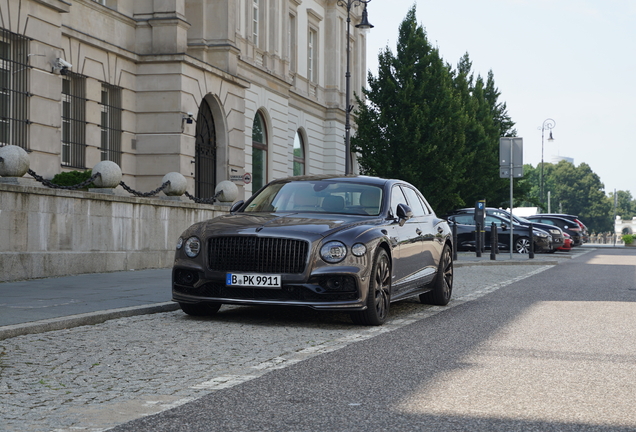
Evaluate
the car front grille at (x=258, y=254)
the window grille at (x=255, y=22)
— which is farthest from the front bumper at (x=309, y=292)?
the window grille at (x=255, y=22)

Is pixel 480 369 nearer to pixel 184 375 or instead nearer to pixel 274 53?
pixel 184 375

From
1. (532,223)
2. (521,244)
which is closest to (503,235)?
(521,244)

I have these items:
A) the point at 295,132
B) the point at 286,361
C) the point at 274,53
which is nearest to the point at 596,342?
the point at 286,361

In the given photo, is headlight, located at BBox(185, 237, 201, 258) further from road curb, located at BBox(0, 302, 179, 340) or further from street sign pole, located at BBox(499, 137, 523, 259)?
street sign pole, located at BBox(499, 137, 523, 259)

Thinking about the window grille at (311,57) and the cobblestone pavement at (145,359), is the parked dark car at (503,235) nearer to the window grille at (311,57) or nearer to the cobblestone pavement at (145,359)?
the window grille at (311,57)

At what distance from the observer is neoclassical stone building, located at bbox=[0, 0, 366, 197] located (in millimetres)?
16875

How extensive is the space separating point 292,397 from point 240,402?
329 millimetres

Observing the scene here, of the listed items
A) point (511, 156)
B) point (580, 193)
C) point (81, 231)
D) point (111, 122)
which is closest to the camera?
point (81, 231)

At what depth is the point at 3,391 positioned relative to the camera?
527 centimetres

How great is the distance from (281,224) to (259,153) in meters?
24.7

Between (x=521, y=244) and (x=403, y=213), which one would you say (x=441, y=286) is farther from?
(x=521, y=244)

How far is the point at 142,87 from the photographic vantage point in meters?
23.7

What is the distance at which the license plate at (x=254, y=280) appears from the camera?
837 centimetres

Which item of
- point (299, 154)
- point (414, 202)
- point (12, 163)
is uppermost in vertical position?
point (299, 154)
